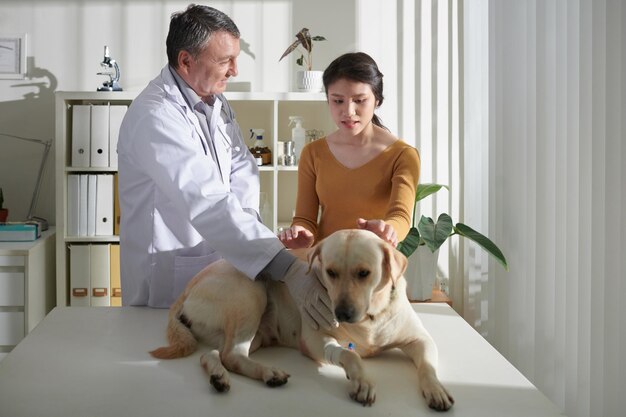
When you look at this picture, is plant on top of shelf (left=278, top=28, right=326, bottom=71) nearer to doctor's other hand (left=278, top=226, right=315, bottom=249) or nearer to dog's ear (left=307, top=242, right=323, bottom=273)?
doctor's other hand (left=278, top=226, right=315, bottom=249)

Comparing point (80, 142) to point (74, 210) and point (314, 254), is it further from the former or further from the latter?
point (314, 254)

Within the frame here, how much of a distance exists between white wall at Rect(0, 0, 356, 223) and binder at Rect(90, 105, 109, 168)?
1.09ft

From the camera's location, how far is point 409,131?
3.31 m

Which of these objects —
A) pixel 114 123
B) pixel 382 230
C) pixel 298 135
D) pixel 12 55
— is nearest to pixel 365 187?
pixel 382 230

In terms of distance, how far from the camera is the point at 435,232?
104 inches

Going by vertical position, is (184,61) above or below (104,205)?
above

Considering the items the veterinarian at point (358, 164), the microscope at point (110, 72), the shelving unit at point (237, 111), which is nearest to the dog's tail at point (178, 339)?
the veterinarian at point (358, 164)

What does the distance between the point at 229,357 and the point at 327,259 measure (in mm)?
243

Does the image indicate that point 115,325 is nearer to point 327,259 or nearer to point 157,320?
point 157,320

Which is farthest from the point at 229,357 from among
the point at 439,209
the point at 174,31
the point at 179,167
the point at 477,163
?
the point at 439,209

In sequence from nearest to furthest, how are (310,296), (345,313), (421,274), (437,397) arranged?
(437,397), (345,313), (310,296), (421,274)

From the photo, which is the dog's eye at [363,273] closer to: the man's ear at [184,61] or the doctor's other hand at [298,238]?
the doctor's other hand at [298,238]

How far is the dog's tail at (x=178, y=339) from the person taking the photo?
1.21 m

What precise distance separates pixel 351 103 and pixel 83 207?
2.01m
